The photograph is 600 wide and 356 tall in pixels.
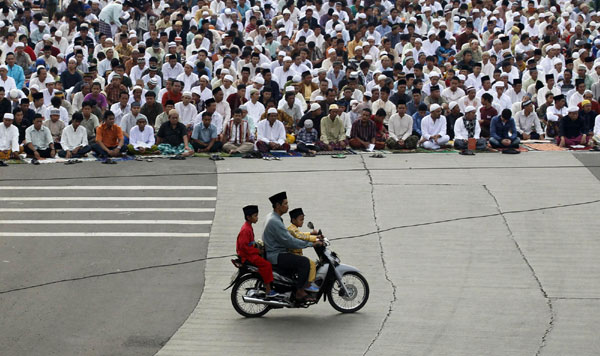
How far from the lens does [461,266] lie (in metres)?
16.6

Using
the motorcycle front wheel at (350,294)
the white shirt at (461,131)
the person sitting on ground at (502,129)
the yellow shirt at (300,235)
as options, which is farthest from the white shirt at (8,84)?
the motorcycle front wheel at (350,294)

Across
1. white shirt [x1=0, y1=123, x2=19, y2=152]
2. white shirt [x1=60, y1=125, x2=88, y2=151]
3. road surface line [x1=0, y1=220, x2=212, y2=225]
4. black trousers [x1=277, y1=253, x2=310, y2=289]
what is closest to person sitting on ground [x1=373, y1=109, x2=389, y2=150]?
road surface line [x1=0, y1=220, x2=212, y2=225]

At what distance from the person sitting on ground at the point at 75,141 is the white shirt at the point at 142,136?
0.97m

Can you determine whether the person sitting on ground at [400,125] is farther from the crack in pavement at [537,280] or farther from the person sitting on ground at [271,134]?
the crack in pavement at [537,280]

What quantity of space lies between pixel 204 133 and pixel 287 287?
32.1ft

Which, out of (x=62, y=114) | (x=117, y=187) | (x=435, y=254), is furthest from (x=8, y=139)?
(x=435, y=254)

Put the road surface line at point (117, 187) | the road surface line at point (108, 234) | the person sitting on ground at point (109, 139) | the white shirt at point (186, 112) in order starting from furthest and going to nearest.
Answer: the white shirt at point (186, 112) < the person sitting on ground at point (109, 139) < the road surface line at point (117, 187) < the road surface line at point (108, 234)

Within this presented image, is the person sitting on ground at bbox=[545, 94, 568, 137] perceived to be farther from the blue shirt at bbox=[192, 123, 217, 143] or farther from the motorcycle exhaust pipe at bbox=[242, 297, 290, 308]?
the motorcycle exhaust pipe at bbox=[242, 297, 290, 308]

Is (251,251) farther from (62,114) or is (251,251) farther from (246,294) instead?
(62,114)

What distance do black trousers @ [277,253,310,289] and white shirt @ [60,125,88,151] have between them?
992 centimetres

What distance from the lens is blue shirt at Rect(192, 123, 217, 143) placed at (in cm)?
2323

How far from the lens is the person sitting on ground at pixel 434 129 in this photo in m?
23.6

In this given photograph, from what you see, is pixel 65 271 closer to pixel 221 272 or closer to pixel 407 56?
pixel 221 272

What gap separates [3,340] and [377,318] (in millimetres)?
4789
